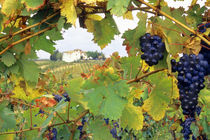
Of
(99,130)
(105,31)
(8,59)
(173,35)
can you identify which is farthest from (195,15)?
(8,59)

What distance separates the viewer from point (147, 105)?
4.51ft

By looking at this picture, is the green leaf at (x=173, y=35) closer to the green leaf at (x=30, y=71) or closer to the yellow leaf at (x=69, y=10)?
the yellow leaf at (x=69, y=10)

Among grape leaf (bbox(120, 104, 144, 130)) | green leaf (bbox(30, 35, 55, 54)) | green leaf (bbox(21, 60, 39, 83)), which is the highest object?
green leaf (bbox(30, 35, 55, 54))

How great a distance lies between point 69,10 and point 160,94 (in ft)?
2.02

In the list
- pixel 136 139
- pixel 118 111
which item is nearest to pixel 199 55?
pixel 118 111

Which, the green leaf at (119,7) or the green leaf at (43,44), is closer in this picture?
the green leaf at (119,7)

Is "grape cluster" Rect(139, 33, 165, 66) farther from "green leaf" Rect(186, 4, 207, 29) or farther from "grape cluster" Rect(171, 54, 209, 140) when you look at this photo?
"green leaf" Rect(186, 4, 207, 29)

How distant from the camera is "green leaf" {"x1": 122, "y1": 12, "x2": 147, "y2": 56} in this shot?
1.31 metres

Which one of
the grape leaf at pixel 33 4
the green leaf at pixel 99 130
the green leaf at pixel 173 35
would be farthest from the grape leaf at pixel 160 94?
the grape leaf at pixel 33 4

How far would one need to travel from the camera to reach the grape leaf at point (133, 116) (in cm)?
133

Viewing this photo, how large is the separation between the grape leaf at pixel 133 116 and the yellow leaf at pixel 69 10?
51cm

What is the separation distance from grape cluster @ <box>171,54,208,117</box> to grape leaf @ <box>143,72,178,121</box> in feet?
0.21

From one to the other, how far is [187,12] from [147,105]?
0.59m

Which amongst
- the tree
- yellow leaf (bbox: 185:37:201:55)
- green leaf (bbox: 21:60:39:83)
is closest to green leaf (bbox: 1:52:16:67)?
the tree
